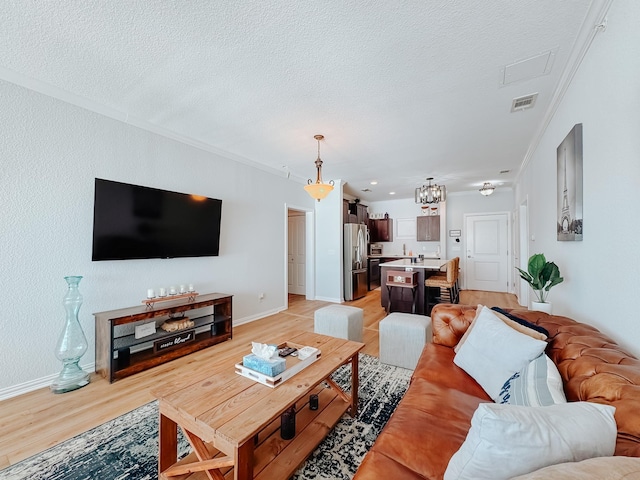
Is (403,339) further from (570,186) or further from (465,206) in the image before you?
(465,206)

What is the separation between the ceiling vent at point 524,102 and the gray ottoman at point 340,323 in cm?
277

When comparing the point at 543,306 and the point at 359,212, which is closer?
the point at 543,306

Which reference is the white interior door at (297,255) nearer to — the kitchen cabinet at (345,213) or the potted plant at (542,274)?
the kitchen cabinet at (345,213)

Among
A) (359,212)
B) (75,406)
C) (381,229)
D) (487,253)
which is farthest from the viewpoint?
(381,229)

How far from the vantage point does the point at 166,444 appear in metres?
1.40

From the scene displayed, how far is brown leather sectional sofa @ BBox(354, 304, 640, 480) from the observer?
34.2 inches

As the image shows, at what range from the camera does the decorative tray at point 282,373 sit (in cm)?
149

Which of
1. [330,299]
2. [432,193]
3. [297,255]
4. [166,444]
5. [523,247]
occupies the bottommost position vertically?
[330,299]

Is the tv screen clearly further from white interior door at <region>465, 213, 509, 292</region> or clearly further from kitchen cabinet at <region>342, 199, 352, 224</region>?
white interior door at <region>465, 213, 509, 292</region>

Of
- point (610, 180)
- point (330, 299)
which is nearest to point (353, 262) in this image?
point (330, 299)

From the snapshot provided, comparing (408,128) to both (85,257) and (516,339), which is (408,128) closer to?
(516,339)

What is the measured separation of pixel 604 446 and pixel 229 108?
329 cm

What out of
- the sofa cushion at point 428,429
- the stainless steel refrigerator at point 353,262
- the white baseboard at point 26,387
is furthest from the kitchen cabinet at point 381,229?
the white baseboard at point 26,387

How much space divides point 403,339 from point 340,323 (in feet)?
2.32
